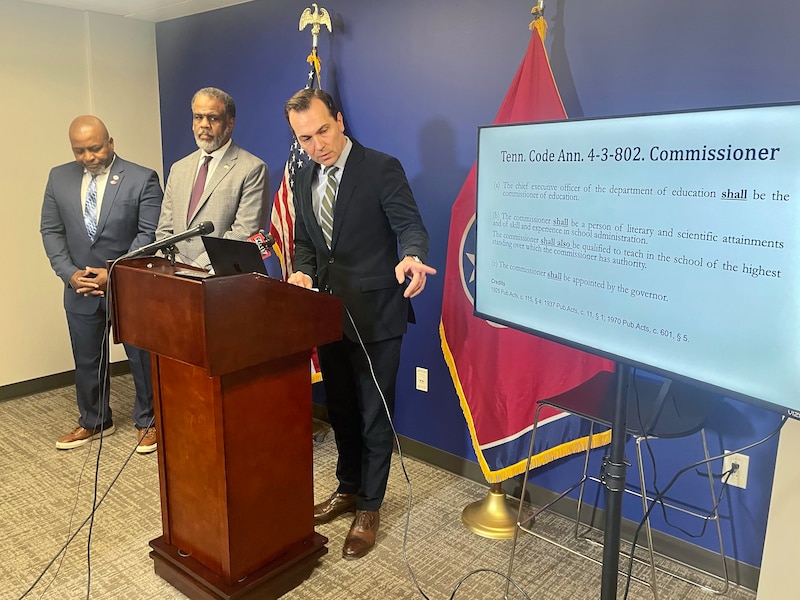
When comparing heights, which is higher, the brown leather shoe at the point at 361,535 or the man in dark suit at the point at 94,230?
the man in dark suit at the point at 94,230

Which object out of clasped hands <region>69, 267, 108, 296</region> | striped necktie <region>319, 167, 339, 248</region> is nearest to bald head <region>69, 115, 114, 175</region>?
clasped hands <region>69, 267, 108, 296</region>

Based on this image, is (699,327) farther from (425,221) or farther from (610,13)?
(425,221)

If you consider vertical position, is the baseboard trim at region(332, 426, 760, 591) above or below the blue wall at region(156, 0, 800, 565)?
below

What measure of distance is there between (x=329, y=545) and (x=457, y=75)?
199 centimetres

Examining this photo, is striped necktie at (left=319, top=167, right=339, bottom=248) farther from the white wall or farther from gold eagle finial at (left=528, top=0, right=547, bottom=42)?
the white wall

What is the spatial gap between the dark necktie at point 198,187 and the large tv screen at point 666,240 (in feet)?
5.11

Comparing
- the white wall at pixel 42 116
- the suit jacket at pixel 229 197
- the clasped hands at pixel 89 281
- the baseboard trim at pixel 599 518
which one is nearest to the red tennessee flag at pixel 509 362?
the baseboard trim at pixel 599 518

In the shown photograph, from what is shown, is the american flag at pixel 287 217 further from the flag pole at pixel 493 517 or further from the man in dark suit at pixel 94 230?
the flag pole at pixel 493 517

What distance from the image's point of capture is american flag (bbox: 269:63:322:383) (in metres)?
3.25

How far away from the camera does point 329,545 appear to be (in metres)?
2.40

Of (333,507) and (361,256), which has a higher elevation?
(361,256)

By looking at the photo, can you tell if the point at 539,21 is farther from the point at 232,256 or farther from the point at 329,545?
the point at 329,545

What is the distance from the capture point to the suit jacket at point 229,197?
279 centimetres

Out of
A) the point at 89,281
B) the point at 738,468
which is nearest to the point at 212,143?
the point at 89,281
